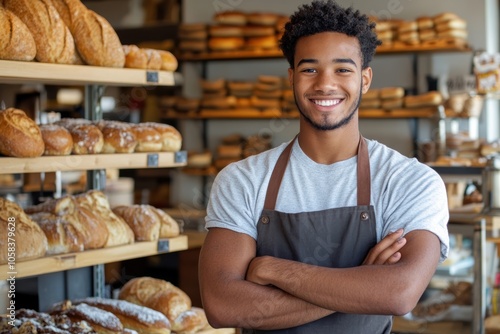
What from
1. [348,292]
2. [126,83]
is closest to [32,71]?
[126,83]

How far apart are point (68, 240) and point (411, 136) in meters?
3.79

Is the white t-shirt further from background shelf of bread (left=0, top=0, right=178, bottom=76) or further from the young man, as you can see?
background shelf of bread (left=0, top=0, right=178, bottom=76)

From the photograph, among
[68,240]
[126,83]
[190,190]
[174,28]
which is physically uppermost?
A: [174,28]

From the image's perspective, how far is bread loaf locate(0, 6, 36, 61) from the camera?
2.37m

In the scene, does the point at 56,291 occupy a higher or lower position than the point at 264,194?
lower

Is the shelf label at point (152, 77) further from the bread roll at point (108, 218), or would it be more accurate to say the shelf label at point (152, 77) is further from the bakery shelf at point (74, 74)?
the bread roll at point (108, 218)

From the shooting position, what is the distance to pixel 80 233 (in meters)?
2.64

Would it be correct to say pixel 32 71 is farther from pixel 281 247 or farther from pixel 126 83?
pixel 281 247

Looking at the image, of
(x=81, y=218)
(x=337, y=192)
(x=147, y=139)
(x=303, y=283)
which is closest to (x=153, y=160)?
(x=147, y=139)

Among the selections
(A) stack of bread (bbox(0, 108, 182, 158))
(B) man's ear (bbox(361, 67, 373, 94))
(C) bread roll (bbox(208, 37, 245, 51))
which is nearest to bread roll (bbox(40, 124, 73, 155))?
(A) stack of bread (bbox(0, 108, 182, 158))

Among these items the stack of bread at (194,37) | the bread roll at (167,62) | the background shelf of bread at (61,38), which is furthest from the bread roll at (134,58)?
the stack of bread at (194,37)

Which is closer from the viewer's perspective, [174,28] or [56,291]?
[56,291]

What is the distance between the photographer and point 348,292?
1.62m

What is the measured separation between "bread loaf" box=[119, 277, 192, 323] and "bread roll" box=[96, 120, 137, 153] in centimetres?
49
